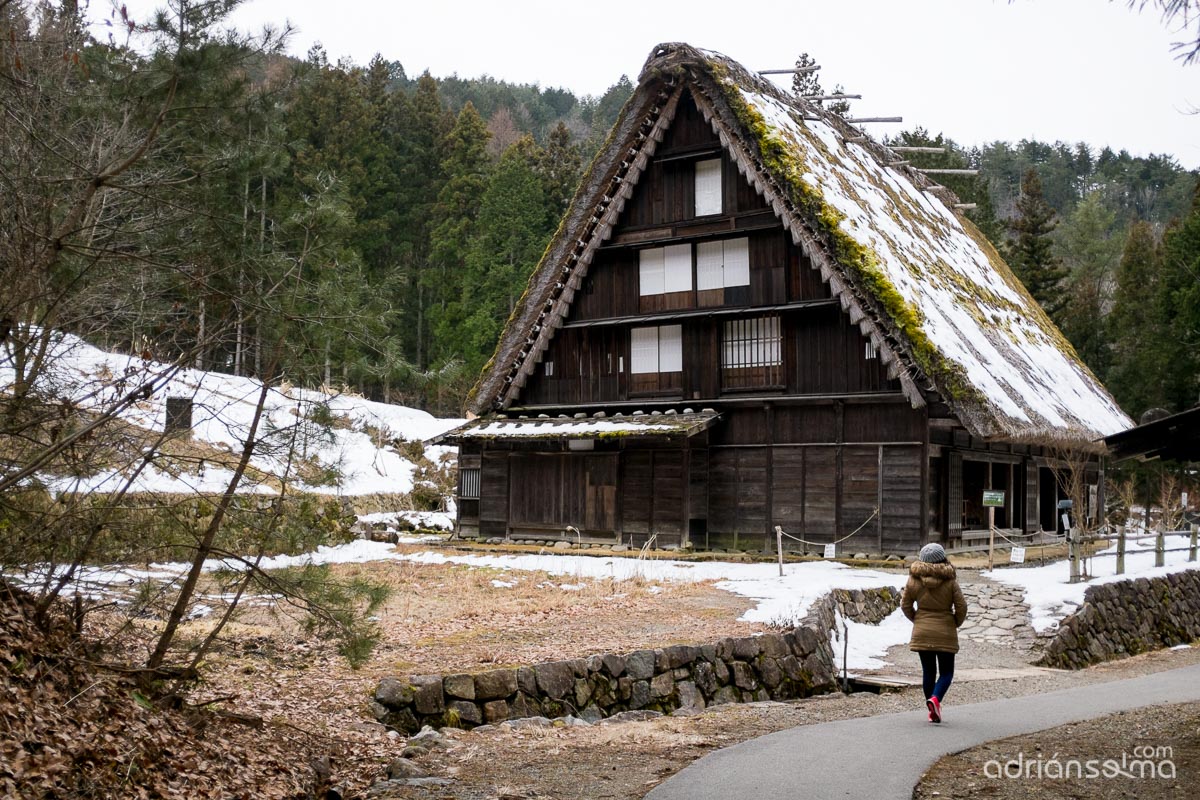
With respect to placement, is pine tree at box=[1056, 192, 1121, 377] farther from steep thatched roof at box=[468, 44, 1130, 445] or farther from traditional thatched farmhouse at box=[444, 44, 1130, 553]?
traditional thatched farmhouse at box=[444, 44, 1130, 553]

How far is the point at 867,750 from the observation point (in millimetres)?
7395

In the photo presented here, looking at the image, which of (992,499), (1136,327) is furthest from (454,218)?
(992,499)

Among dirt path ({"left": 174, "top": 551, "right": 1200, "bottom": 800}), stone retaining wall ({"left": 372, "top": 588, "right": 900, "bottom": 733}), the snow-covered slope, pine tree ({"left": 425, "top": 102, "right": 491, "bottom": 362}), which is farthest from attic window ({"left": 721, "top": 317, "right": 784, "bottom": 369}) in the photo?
pine tree ({"left": 425, "top": 102, "right": 491, "bottom": 362})

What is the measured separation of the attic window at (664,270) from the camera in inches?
913

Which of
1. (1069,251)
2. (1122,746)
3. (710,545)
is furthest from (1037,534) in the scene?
(1069,251)

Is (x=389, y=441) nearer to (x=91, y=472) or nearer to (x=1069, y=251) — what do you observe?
(x=91, y=472)

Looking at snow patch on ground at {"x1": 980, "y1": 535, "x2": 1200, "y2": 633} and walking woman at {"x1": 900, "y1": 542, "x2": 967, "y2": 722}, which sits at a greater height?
walking woman at {"x1": 900, "y1": 542, "x2": 967, "y2": 722}

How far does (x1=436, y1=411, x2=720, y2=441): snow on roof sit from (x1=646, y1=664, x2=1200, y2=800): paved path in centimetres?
1145

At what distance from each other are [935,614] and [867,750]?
1847 millimetres

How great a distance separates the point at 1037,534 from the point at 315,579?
903 inches

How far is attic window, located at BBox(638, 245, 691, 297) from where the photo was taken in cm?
2319

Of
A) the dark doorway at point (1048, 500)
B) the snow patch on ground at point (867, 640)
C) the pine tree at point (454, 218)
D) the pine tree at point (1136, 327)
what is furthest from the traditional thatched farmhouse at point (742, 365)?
the pine tree at point (454, 218)

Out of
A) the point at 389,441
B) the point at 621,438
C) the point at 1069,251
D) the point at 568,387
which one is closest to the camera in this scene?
the point at 621,438

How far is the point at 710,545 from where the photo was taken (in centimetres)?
2222
